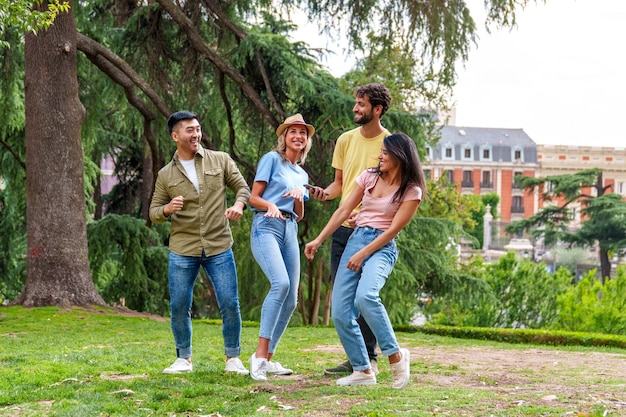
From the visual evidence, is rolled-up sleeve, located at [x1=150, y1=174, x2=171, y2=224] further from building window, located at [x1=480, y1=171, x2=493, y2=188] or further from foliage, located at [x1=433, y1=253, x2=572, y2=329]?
building window, located at [x1=480, y1=171, x2=493, y2=188]

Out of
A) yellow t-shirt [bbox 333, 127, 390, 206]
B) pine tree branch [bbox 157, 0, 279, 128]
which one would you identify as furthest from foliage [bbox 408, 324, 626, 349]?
yellow t-shirt [bbox 333, 127, 390, 206]

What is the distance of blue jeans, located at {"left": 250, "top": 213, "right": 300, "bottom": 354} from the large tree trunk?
6455 millimetres

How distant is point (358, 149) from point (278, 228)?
64 cm

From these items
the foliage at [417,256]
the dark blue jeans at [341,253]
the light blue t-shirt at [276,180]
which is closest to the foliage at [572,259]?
the foliage at [417,256]

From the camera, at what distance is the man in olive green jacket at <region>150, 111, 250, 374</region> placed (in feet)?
17.9

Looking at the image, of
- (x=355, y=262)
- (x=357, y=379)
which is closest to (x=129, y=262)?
(x=357, y=379)

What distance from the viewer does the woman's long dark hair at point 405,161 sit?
197 inches

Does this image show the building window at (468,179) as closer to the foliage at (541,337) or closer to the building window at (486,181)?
the building window at (486,181)

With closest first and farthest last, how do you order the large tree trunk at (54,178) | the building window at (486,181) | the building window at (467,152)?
the large tree trunk at (54,178)
the building window at (486,181)
the building window at (467,152)

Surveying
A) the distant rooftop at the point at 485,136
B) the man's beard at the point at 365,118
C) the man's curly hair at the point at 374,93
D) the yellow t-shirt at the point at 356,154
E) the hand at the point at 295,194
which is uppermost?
the distant rooftop at the point at 485,136

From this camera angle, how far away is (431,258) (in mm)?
14508

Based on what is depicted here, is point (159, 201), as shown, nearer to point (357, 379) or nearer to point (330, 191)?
point (330, 191)

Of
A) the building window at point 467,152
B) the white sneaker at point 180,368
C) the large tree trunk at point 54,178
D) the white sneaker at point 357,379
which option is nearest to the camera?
the white sneaker at point 357,379

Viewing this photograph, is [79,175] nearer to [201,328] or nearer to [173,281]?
[201,328]
